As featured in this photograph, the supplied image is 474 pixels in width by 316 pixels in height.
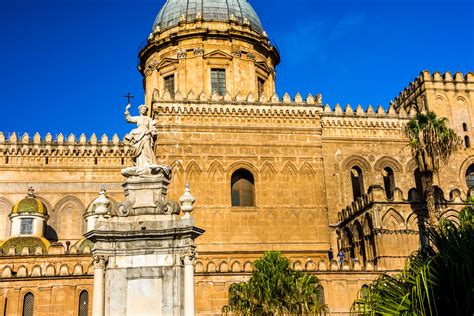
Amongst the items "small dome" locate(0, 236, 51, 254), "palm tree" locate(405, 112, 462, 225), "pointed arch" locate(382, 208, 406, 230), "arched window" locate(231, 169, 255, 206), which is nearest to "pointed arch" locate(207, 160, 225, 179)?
"arched window" locate(231, 169, 255, 206)

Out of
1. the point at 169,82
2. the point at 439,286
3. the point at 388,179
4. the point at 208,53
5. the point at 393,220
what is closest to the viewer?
the point at 439,286

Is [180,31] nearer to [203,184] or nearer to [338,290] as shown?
[203,184]

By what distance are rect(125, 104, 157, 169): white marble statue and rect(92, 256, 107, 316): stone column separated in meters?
2.26

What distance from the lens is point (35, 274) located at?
956 inches

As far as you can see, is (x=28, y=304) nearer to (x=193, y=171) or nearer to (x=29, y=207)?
(x=29, y=207)

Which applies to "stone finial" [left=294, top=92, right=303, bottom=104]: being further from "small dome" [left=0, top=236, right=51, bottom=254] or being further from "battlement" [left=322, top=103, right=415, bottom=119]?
"small dome" [left=0, top=236, right=51, bottom=254]

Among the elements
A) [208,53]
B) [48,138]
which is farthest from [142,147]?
[48,138]

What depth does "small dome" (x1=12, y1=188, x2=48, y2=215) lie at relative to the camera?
30906mm

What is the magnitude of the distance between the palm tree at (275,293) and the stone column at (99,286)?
296 inches

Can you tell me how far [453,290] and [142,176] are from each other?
692 cm

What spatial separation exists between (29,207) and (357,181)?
1731 cm

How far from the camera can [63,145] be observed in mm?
34938

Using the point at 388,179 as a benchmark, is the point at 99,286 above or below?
below

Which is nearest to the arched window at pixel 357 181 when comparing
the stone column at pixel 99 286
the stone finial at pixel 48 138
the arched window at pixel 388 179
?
the arched window at pixel 388 179
